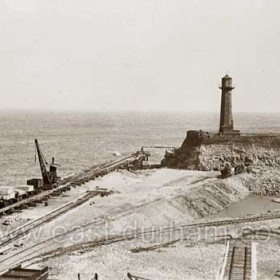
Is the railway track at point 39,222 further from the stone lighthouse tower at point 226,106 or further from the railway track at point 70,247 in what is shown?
the stone lighthouse tower at point 226,106

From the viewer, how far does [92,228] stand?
1500 inches

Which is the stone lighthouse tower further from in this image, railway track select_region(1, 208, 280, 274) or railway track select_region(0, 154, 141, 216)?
railway track select_region(1, 208, 280, 274)

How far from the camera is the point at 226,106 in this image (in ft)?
242

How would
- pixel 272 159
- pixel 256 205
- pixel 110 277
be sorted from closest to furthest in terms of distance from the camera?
pixel 110 277 → pixel 256 205 → pixel 272 159

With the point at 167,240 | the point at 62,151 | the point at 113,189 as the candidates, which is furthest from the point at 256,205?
the point at 62,151

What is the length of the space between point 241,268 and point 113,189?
24.9m

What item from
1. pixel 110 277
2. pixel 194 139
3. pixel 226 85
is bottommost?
pixel 110 277

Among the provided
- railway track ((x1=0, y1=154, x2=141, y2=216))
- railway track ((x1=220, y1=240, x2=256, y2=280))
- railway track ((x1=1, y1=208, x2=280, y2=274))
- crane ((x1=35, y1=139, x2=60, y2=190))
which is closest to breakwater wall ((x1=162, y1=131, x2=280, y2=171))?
railway track ((x1=0, y1=154, x2=141, y2=216))

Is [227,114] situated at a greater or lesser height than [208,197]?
greater

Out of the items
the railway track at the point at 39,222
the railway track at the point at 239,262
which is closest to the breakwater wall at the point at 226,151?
the railway track at the point at 39,222

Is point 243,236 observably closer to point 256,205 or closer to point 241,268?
point 241,268

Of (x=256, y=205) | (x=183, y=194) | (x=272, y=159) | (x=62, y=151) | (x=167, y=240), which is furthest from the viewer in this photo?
(x=62, y=151)

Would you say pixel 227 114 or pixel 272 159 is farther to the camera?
pixel 227 114

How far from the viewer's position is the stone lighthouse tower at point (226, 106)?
73125 mm
